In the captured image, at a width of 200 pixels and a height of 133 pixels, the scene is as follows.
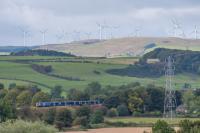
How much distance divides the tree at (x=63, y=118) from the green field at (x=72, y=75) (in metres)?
48.1

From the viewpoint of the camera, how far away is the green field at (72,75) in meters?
163

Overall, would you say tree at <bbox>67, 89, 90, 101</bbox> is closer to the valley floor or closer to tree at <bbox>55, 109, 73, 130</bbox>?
tree at <bbox>55, 109, 73, 130</bbox>

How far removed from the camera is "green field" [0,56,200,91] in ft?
534

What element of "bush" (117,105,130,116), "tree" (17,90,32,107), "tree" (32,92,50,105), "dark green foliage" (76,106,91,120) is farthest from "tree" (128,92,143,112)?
"tree" (17,90,32,107)

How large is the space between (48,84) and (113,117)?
44456mm

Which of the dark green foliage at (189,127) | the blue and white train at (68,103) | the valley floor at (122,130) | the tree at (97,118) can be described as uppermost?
the dark green foliage at (189,127)

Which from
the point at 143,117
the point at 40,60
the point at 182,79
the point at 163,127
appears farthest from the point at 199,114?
the point at 40,60

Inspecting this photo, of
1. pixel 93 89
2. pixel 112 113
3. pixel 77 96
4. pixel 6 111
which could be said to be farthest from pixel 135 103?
pixel 6 111

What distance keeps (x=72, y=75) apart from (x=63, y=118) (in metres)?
72.9

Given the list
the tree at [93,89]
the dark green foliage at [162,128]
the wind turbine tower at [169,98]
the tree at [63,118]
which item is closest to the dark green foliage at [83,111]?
the tree at [63,118]

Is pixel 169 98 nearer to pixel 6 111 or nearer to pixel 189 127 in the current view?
pixel 6 111

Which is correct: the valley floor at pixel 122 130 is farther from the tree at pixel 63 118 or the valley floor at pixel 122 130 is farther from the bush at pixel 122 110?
the bush at pixel 122 110

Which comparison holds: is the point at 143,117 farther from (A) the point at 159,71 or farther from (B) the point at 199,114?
(A) the point at 159,71

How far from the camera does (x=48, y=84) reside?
6250 inches
